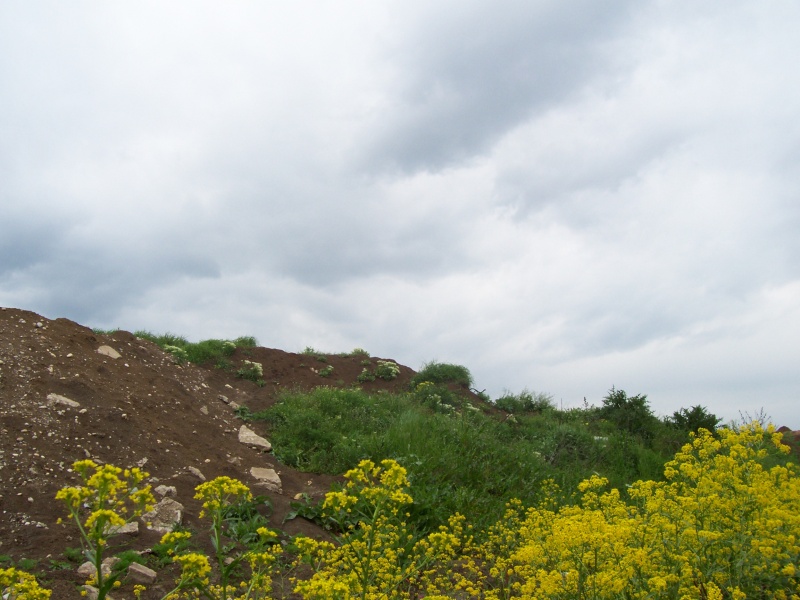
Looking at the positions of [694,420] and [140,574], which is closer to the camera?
[140,574]

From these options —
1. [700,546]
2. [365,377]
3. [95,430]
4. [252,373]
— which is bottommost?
[700,546]

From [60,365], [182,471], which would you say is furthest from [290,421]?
[60,365]

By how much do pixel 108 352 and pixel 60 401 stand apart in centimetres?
229

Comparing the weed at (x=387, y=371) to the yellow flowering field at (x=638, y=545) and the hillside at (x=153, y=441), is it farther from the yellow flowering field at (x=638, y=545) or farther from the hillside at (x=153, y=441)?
the yellow flowering field at (x=638, y=545)

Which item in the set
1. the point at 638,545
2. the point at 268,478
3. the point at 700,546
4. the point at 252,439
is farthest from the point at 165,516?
the point at 700,546

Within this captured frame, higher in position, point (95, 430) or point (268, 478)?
point (95, 430)

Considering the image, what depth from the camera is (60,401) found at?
7422 mm

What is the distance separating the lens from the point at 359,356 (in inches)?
631

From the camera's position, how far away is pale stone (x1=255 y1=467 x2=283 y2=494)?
7.26 m

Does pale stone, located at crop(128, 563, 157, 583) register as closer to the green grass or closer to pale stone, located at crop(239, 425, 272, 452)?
the green grass

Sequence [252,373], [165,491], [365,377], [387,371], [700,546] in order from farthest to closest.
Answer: [387,371], [365,377], [252,373], [165,491], [700,546]

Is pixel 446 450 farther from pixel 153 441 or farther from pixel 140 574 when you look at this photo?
pixel 140 574

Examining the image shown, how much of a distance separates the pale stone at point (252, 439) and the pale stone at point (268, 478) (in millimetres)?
992

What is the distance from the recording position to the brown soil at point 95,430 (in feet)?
18.0
